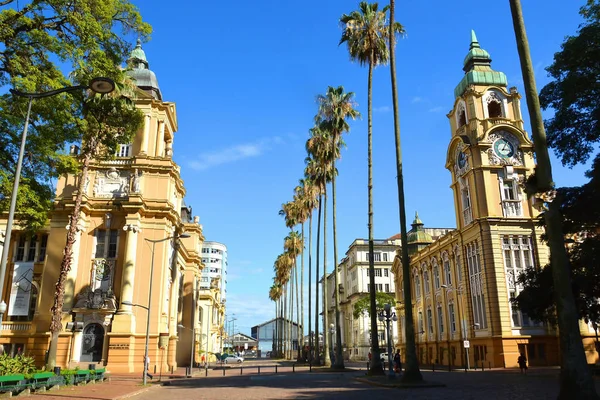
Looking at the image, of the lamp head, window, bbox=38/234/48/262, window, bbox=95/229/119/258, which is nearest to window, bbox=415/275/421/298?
window, bbox=95/229/119/258

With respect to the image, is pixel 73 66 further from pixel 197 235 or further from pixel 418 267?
pixel 418 267

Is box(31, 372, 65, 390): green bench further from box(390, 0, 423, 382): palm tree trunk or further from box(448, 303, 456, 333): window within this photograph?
box(448, 303, 456, 333): window

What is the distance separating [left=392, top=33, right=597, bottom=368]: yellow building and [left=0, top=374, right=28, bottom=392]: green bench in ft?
Result: 93.4

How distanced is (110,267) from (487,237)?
3108 cm

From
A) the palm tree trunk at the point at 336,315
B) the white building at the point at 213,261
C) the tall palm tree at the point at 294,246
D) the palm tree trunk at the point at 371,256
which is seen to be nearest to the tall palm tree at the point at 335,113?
the palm tree trunk at the point at 336,315

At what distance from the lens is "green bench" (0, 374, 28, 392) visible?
1812 cm

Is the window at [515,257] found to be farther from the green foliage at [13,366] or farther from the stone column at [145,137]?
the green foliage at [13,366]

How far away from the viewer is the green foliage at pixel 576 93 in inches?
894

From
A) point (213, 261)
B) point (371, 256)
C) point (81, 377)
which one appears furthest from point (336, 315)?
point (213, 261)

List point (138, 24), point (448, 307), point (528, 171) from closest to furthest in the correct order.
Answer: point (138, 24), point (528, 171), point (448, 307)

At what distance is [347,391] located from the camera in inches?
810

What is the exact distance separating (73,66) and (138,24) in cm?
375

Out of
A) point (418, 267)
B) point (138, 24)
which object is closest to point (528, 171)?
→ point (418, 267)

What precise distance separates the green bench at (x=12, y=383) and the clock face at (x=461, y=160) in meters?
39.2
